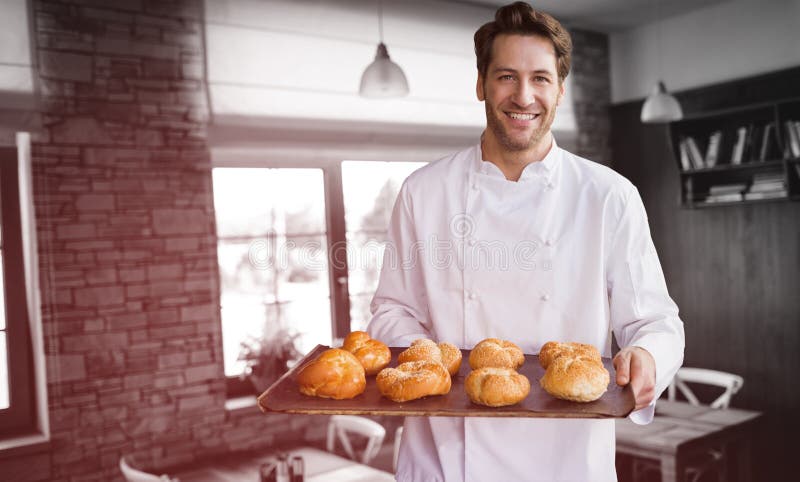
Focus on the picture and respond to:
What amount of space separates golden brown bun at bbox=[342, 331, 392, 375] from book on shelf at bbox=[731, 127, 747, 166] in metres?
3.59

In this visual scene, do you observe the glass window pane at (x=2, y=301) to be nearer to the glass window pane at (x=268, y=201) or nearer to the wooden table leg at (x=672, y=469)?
the glass window pane at (x=268, y=201)

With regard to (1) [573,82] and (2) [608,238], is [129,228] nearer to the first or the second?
(2) [608,238]

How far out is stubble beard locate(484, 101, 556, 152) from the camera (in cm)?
155

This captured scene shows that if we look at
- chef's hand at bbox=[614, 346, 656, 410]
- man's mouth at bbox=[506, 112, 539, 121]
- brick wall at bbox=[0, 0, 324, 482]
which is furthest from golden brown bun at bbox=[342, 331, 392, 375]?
brick wall at bbox=[0, 0, 324, 482]

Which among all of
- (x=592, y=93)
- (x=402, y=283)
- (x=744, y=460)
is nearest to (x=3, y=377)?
(x=402, y=283)

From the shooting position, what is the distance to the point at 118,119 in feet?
11.1

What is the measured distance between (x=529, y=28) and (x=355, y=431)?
282 cm

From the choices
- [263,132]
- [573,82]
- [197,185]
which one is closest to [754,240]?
[573,82]

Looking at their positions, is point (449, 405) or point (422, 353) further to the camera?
point (422, 353)

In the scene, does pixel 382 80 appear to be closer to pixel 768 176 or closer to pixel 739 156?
pixel 739 156

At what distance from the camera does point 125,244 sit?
3.44 metres

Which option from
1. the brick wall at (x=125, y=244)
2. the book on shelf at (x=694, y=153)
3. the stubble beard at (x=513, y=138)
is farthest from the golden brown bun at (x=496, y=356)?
the book on shelf at (x=694, y=153)

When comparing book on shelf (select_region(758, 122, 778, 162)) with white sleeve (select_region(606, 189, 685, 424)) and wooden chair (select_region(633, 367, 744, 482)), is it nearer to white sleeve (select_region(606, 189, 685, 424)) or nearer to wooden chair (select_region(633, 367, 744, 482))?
wooden chair (select_region(633, 367, 744, 482))

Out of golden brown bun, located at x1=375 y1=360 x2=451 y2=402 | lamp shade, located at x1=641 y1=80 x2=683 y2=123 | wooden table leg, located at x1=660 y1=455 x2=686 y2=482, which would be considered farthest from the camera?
Result: lamp shade, located at x1=641 y1=80 x2=683 y2=123
